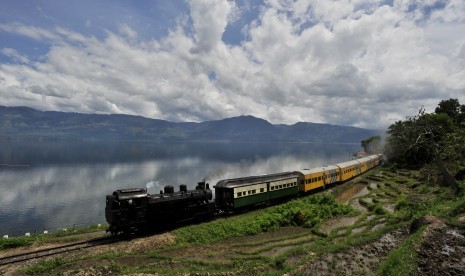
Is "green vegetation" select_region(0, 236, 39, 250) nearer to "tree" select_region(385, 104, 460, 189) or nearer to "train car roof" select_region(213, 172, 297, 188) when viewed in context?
"train car roof" select_region(213, 172, 297, 188)

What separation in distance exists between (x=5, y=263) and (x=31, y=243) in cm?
537

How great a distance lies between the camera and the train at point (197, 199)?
24.8 meters

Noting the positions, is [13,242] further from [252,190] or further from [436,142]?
[436,142]

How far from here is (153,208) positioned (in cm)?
2655

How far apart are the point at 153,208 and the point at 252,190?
13265mm

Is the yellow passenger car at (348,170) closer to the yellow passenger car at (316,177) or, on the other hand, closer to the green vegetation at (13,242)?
the yellow passenger car at (316,177)

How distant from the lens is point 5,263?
19.6m

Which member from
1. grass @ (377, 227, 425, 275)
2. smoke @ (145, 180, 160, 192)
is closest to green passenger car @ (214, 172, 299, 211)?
grass @ (377, 227, 425, 275)

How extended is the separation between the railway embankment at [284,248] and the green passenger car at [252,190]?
1934 mm

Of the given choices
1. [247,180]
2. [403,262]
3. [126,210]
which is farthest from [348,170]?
[126,210]

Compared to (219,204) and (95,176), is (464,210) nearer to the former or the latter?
(219,204)

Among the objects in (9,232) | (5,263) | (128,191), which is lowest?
(9,232)

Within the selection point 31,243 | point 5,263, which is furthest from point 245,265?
point 31,243

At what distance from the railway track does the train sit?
1121mm
